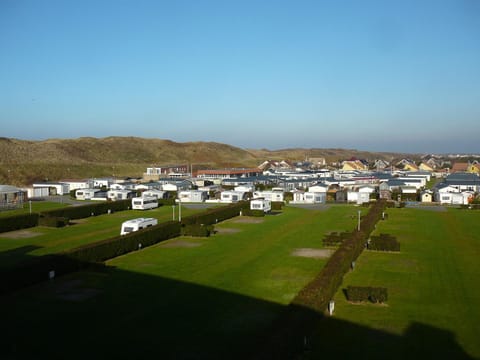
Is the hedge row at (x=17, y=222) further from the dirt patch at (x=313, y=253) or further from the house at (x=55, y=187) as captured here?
the house at (x=55, y=187)

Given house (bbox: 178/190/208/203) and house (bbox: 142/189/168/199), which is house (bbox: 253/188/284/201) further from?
house (bbox: 142/189/168/199)

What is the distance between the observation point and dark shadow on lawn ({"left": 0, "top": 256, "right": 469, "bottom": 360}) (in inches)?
528

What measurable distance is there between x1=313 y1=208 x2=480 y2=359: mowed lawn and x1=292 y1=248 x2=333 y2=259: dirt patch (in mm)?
1967

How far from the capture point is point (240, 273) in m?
23.0

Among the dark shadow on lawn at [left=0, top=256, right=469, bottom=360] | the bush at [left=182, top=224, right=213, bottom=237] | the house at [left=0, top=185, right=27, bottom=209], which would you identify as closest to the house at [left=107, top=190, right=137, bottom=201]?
the house at [left=0, top=185, right=27, bottom=209]

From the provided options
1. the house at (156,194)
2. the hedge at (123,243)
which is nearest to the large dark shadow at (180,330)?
the hedge at (123,243)

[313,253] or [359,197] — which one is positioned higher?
[359,197]

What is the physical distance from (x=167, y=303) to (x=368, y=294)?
7.13m

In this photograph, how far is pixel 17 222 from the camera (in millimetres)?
36469

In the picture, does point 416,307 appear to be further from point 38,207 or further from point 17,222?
point 38,207

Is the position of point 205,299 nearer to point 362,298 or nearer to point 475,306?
point 362,298

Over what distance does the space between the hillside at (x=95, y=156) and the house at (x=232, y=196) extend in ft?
124

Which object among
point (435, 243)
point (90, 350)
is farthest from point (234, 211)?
point (90, 350)

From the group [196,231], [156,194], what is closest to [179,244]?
[196,231]
